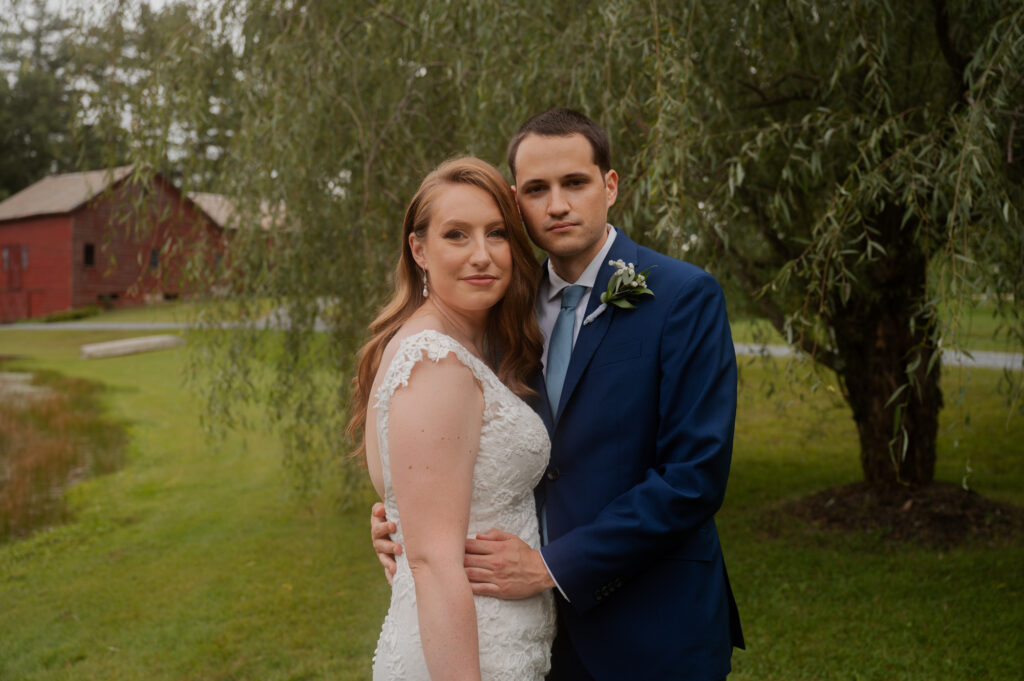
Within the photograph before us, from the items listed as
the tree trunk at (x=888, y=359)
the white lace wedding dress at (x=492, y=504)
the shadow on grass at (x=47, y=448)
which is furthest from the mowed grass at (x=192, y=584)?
the tree trunk at (x=888, y=359)

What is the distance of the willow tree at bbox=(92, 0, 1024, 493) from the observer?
12.4 ft

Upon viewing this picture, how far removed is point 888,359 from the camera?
635 centimetres

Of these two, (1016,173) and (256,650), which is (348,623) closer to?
(256,650)

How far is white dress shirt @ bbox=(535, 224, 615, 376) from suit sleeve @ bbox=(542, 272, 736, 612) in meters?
0.26

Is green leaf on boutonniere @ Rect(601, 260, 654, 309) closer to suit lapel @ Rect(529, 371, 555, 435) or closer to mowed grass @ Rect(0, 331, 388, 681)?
suit lapel @ Rect(529, 371, 555, 435)

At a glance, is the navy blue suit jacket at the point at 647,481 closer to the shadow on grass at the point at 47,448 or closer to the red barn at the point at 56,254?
the shadow on grass at the point at 47,448

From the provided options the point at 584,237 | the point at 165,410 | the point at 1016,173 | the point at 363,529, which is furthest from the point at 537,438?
the point at 165,410

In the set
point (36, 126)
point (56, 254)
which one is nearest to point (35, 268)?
point (56, 254)

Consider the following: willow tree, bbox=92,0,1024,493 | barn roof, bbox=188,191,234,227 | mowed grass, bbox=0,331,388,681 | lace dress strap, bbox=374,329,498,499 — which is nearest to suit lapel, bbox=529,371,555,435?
lace dress strap, bbox=374,329,498,499

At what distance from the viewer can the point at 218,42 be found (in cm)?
562

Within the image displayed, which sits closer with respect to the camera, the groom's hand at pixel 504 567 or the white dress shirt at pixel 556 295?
the groom's hand at pixel 504 567

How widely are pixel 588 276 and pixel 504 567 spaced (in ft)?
2.45

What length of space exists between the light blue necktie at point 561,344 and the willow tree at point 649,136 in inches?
49.3

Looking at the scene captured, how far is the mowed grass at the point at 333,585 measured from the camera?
15.6 feet
